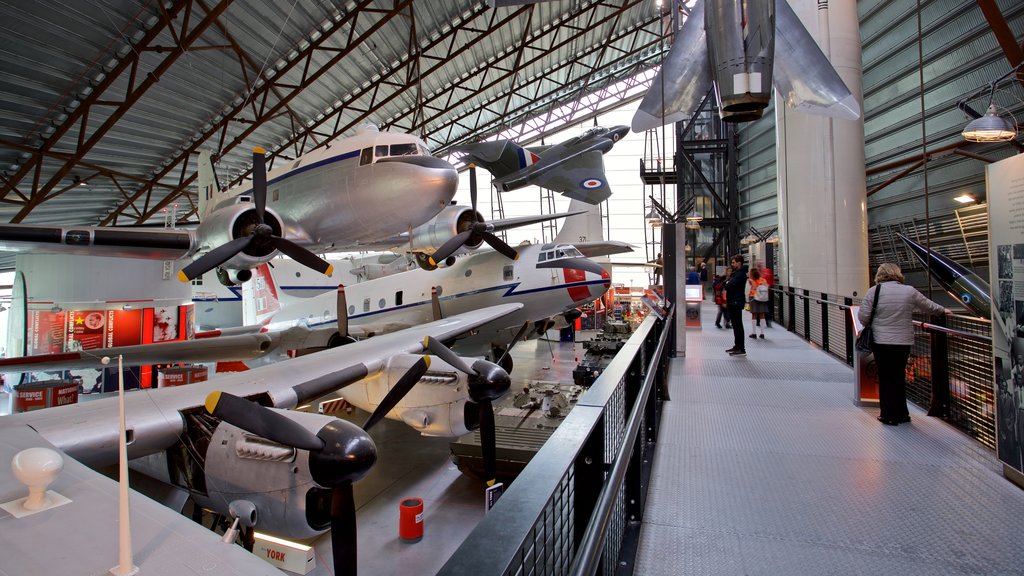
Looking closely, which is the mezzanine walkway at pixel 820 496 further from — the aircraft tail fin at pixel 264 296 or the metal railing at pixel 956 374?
the aircraft tail fin at pixel 264 296

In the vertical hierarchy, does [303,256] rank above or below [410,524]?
above

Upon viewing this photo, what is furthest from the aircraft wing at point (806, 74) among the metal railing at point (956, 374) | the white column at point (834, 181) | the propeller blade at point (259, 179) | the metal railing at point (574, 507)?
the propeller blade at point (259, 179)

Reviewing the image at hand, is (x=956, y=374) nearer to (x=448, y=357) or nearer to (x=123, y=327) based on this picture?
(x=448, y=357)

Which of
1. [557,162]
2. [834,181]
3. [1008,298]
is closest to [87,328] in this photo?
[557,162]

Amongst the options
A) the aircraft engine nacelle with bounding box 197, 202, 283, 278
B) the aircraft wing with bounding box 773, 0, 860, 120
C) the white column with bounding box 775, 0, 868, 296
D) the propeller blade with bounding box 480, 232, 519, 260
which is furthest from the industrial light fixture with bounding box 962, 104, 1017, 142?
the aircraft engine nacelle with bounding box 197, 202, 283, 278

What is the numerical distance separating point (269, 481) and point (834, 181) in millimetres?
12872

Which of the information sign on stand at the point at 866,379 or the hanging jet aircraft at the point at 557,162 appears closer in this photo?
the information sign on stand at the point at 866,379

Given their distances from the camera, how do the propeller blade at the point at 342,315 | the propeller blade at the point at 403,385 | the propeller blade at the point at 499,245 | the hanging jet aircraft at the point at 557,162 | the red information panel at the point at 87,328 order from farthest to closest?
1. the hanging jet aircraft at the point at 557,162
2. the red information panel at the point at 87,328
3. the propeller blade at the point at 499,245
4. the propeller blade at the point at 342,315
5. the propeller blade at the point at 403,385

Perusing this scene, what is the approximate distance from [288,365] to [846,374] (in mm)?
7311

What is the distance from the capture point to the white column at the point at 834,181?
11406 millimetres

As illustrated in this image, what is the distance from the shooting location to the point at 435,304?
39.5 feet

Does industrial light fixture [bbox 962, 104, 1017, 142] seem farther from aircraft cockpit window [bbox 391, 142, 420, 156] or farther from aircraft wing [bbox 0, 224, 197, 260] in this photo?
aircraft wing [bbox 0, 224, 197, 260]

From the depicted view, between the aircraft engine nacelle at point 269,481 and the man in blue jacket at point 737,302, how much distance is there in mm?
6182

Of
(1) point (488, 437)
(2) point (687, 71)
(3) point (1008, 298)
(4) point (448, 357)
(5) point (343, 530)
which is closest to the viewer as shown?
(3) point (1008, 298)
